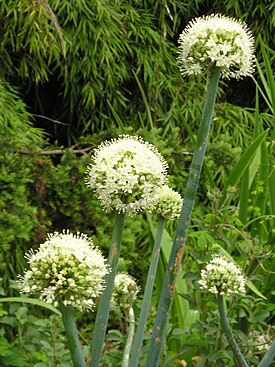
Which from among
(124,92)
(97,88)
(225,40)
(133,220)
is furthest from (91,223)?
(225,40)

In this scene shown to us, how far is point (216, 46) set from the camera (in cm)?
133

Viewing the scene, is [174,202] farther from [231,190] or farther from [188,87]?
[188,87]

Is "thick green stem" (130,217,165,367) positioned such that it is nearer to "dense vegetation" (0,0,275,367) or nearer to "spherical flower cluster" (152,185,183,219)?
"spherical flower cluster" (152,185,183,219)

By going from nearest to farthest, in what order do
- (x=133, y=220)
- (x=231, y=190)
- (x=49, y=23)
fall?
(x=231, y=190) < (x=133, y=220) < (x=49, y=23)

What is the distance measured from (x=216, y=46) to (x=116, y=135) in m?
1.94

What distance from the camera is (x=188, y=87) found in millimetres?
4223

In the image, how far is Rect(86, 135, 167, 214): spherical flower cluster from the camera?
1206 mm

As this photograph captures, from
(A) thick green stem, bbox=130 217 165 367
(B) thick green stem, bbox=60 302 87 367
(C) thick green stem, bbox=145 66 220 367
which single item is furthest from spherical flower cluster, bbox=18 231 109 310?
(A) thick green stem, bbox=130 217 165 367

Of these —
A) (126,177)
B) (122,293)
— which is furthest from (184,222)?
(122,293)

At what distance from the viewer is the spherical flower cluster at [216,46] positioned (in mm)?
1324

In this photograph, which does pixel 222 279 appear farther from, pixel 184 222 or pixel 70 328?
pixel 70 328

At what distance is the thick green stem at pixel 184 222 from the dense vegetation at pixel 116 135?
0.64 metres

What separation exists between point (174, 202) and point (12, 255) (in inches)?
56.8

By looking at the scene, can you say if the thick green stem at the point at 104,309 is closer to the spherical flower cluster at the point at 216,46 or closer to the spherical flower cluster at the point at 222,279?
the spherical flower cluster at the point at 216,46
